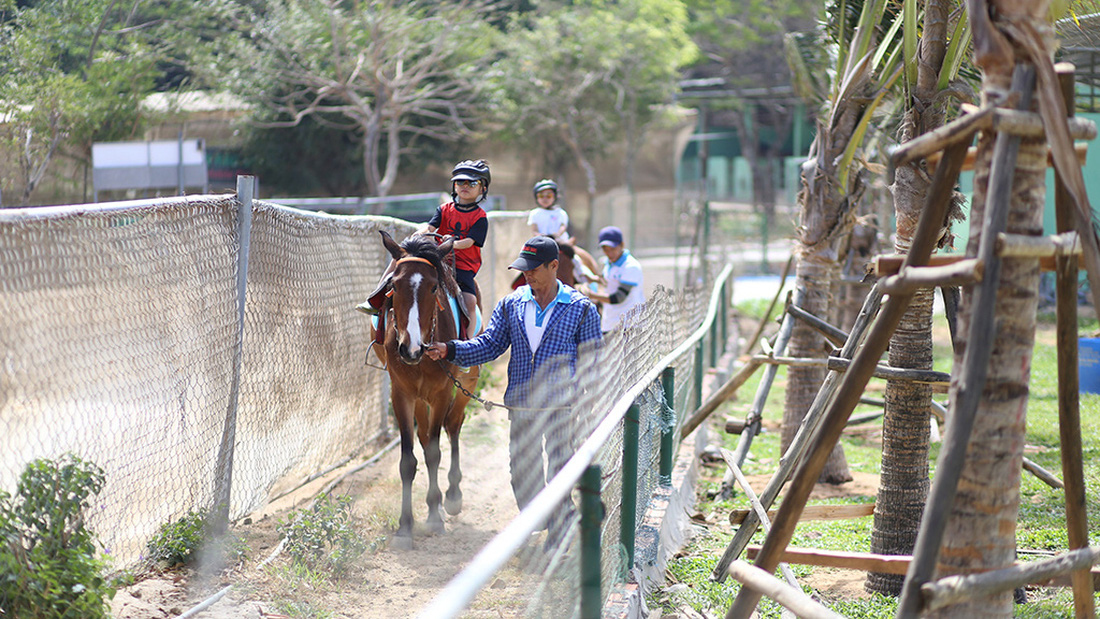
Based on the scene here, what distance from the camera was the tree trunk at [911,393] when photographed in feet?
18.0

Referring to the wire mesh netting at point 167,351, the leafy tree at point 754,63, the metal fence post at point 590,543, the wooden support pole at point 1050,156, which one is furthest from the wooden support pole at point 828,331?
the leafy tree at point 754,63

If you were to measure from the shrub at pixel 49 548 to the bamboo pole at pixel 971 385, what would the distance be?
3.21m

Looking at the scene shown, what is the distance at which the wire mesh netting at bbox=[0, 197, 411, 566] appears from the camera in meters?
4.16

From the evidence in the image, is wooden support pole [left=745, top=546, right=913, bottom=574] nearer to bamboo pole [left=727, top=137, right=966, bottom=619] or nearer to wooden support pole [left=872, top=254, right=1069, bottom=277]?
bamboo pole [left=727, top=137, right=966, bottom=619]

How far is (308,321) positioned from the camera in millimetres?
7516

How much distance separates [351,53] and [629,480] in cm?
1847

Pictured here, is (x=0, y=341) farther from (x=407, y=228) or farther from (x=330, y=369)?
(x=407, y=228)

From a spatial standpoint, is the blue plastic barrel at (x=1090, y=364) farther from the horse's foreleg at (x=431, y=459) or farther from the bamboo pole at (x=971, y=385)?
the bamboo pole at (x=971, y=385)

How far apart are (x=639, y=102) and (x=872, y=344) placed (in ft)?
99.6

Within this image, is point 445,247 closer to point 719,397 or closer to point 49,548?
point 719,397

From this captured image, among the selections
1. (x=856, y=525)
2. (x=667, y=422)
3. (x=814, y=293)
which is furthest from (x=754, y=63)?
(x=667, y=422)

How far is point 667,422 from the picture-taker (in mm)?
6367

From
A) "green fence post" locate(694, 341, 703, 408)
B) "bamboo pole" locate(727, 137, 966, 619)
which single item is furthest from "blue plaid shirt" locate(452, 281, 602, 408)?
"green fence post" locate(694, 341, 703, 408)

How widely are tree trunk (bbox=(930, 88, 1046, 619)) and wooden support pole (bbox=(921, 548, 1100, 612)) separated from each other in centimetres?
10
